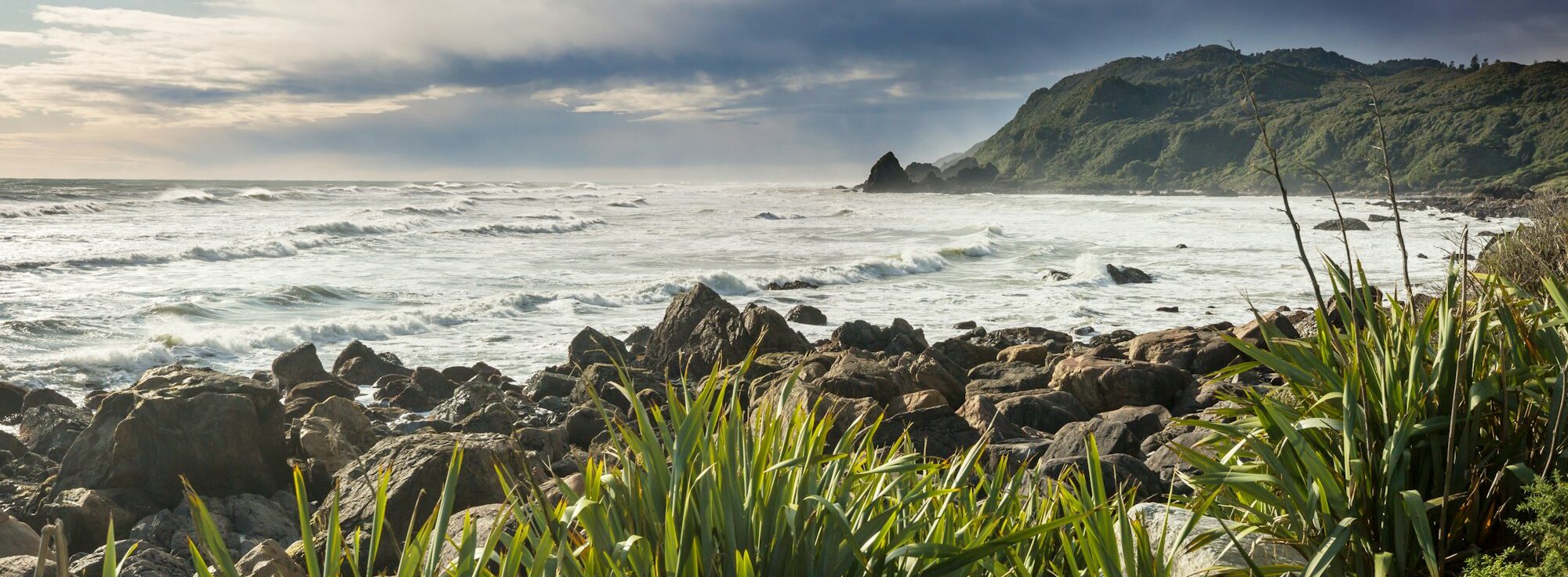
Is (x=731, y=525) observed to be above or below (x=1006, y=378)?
above

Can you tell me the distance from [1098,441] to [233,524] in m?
5.03

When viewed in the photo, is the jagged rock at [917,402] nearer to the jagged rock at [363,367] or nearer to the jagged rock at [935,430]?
the jagged rock at [935,430]

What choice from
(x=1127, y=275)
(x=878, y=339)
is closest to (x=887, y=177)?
(x=1127, y=275)

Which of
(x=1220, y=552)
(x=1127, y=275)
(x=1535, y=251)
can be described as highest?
(x=1535, y=251)

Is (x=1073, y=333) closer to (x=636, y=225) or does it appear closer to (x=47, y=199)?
(x=636, y=225)

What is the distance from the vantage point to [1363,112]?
349 ft

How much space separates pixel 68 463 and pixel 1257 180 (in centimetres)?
10981

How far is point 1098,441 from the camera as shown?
5738 mm

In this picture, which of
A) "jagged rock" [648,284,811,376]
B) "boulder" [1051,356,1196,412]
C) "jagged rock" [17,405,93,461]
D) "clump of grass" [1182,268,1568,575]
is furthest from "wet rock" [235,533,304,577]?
"jagged rock" [648,284,811,376]

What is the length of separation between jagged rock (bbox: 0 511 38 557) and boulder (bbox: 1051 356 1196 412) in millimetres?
7135

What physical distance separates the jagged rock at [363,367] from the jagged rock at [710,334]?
9.92 feet

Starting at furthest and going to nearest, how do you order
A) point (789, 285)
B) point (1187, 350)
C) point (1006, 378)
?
1. point (789, 285)
2. point (1187, 350)
3. point (1006, 378)

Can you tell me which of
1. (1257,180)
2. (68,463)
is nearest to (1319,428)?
(68,463)

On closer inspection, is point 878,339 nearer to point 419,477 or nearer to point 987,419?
point 987,419
